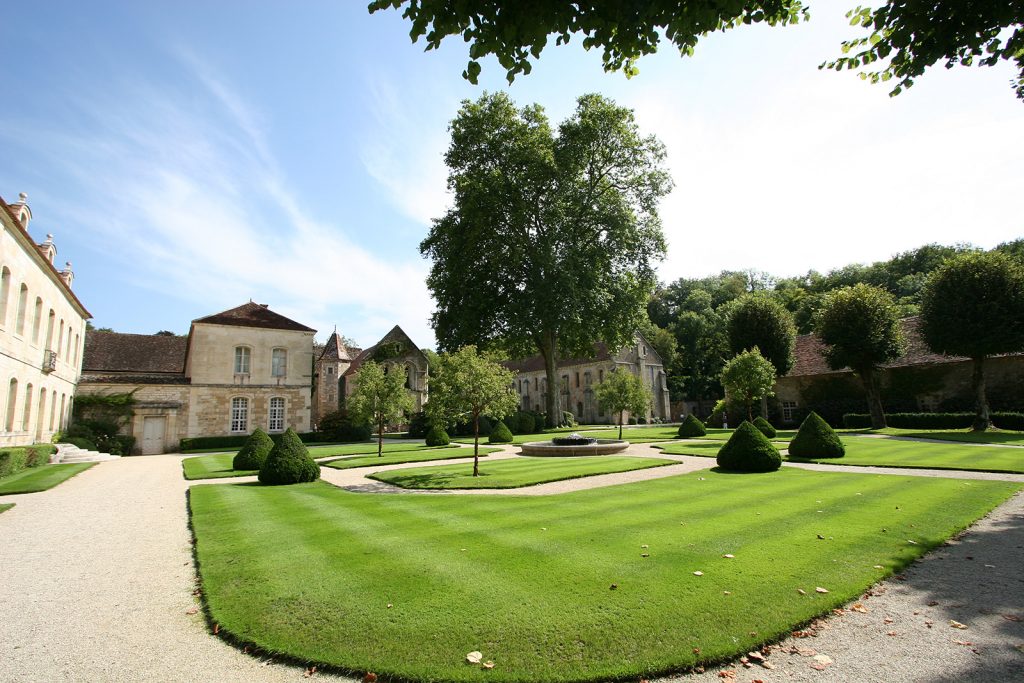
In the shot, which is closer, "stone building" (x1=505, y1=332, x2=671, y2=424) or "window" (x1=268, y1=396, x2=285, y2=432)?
"window" (x1=268, y1=396, x2=285, y2=432)

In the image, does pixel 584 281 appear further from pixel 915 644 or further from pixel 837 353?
pixel 915 644

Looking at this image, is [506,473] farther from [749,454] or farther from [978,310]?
[978,310]

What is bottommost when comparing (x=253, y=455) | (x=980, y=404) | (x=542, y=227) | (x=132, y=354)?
(x=253, y=455)

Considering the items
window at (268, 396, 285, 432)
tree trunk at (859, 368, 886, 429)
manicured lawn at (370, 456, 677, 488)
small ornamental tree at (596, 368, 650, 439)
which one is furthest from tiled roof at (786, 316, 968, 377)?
window at (268, 396, 285, 432)

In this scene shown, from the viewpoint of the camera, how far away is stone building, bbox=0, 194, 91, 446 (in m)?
18.5

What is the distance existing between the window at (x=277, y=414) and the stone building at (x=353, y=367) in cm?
621

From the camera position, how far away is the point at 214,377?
3453 cm

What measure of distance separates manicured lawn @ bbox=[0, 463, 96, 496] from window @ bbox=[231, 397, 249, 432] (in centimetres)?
1461

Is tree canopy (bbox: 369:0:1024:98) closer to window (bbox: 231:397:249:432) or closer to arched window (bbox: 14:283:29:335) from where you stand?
arched window (bbox: 14:283:29:335)

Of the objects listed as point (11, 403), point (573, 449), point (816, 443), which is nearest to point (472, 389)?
point (573, 449)

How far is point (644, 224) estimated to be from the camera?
34.8 metres

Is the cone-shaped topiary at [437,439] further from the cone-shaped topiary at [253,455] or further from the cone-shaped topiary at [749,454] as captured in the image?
the cone-shaped topiary at [749,454]

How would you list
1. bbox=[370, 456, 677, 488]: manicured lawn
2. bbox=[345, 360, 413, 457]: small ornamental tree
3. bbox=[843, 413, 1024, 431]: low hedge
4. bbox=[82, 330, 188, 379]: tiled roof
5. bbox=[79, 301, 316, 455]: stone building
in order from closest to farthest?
1. bbox=[370, 456, 677, 488]: manicured lawn
2. bbox=[345, 360, 413, 457]: small ornamental tree
3. bbox=[843, 413, 1024, 431]: low hedge
4. bbox=[79, 301, 316, 455]: stone building
5. bbox=[82, 330, 188, 379]: tiled roof

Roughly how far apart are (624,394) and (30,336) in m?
26.4
